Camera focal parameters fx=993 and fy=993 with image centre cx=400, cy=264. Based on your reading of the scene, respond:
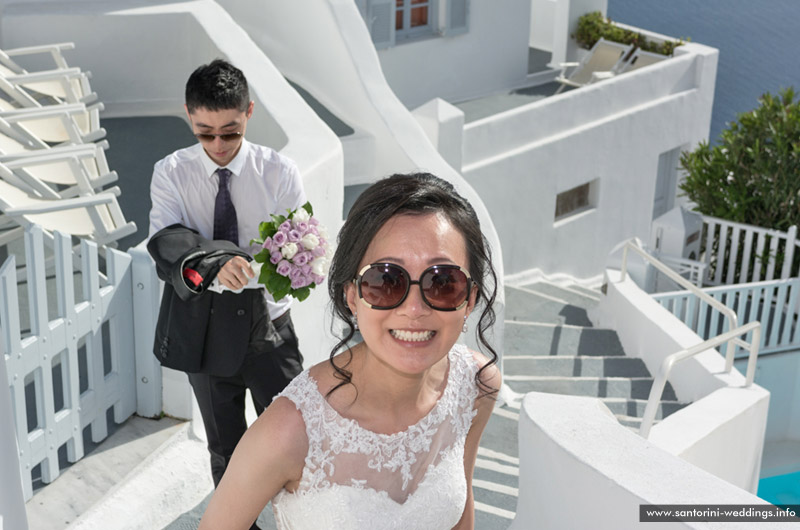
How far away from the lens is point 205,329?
3.70 m

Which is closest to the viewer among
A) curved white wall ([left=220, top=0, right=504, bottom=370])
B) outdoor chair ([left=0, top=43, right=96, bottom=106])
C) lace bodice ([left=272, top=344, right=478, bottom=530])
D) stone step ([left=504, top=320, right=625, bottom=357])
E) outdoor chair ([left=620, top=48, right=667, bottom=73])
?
lace bodice ([left=272, top=344, right=478, bottom=530])

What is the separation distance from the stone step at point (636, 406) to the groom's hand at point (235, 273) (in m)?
5.83

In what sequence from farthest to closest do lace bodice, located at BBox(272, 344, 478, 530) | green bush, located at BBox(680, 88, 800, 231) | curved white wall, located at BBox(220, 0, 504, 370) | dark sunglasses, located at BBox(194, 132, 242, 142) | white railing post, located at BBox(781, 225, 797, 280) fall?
green bush, located at BBox(680, 88, 800, 231), white railing post, located at BBox(781, 225, 797, 280), curved white wall, located at BBox(220, 0, 504, 370), dark sunglasses, located at BBox(194, 132, 242, 142), lace bodice, located at BBox(272, 344, 478, 530)

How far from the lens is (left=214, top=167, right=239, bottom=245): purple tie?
3826 mm

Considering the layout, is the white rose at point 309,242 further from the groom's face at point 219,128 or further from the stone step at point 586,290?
the stone step at point 586,290

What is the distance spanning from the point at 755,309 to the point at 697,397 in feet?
10.7

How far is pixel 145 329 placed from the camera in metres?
4.78

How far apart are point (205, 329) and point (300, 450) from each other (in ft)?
4.50

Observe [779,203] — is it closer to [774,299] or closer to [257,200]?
[774,299]

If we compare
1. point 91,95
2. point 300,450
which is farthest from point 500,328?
Result: point 300,450

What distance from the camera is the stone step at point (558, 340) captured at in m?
10.3

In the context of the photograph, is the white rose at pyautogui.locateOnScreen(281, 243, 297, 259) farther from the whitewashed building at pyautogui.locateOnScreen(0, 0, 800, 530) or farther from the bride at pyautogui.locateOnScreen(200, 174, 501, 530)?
the whitewashed building at pyautogui.locateOnScreen(0, 0, 800, 530)

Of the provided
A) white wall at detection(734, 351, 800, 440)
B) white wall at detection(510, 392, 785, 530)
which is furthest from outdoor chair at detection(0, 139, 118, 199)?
white wall at detection(734, 351, 800, 440)

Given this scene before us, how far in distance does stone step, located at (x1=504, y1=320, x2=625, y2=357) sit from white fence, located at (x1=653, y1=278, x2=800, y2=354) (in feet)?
2.64
